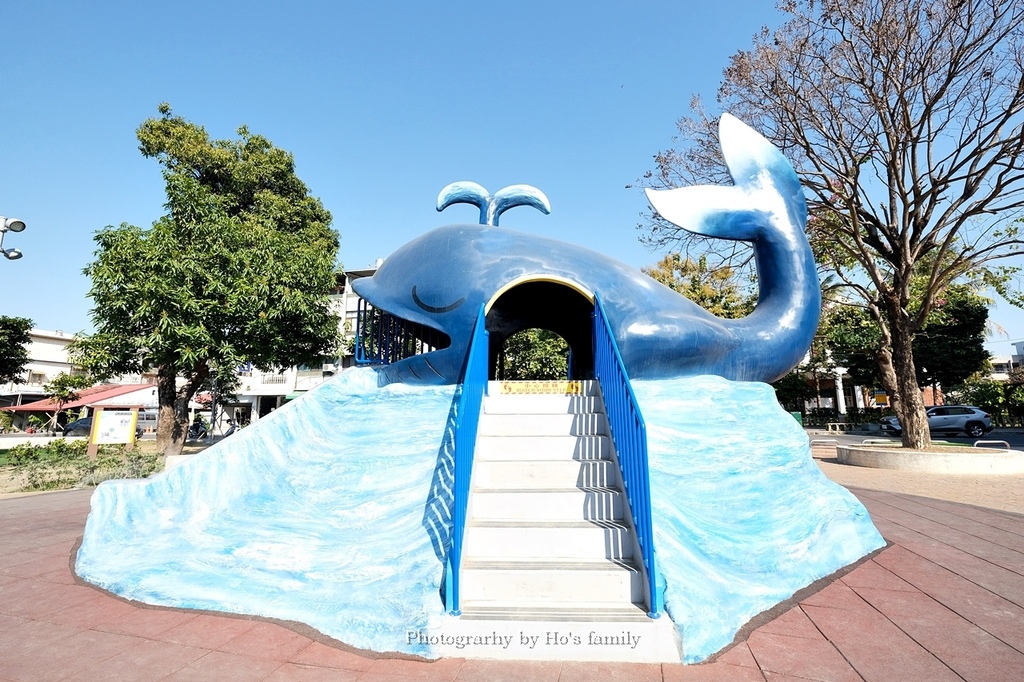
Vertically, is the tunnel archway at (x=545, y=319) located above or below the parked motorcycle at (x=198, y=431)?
above

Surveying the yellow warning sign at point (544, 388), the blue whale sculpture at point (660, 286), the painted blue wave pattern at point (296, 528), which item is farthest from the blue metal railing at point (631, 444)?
the painted blue wave pattern at point (296, 528)

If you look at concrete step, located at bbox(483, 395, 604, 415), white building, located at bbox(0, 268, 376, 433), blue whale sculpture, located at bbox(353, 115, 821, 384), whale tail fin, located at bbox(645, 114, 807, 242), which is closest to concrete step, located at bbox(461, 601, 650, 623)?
concrete step, located at bbox(483, 395, 604, 415)

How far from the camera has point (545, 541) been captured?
393cm

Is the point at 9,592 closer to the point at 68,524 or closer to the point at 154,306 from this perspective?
the point at 68,524

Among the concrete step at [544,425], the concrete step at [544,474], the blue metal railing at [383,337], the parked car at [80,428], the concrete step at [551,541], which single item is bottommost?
the parked car at [80,428]

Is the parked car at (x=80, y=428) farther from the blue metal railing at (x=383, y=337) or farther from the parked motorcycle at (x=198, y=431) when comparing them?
the blue metal railing at (x=383, y=337)

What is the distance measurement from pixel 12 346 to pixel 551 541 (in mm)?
26389

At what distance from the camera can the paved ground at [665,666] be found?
3021 millimetres

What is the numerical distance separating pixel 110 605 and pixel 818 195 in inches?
646

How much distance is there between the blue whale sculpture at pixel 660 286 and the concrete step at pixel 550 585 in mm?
3420

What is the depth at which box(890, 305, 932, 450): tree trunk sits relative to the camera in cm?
1343

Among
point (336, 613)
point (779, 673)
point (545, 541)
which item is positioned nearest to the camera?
point (779, 673)

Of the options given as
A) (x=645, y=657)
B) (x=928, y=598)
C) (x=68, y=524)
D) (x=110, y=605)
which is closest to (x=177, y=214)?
(x=68, y=524)

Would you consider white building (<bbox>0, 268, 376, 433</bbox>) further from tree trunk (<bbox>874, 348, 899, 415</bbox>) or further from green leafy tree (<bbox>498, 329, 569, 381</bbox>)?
tree trunk (<bbox>874, 348, 899, 415</bbox>)
